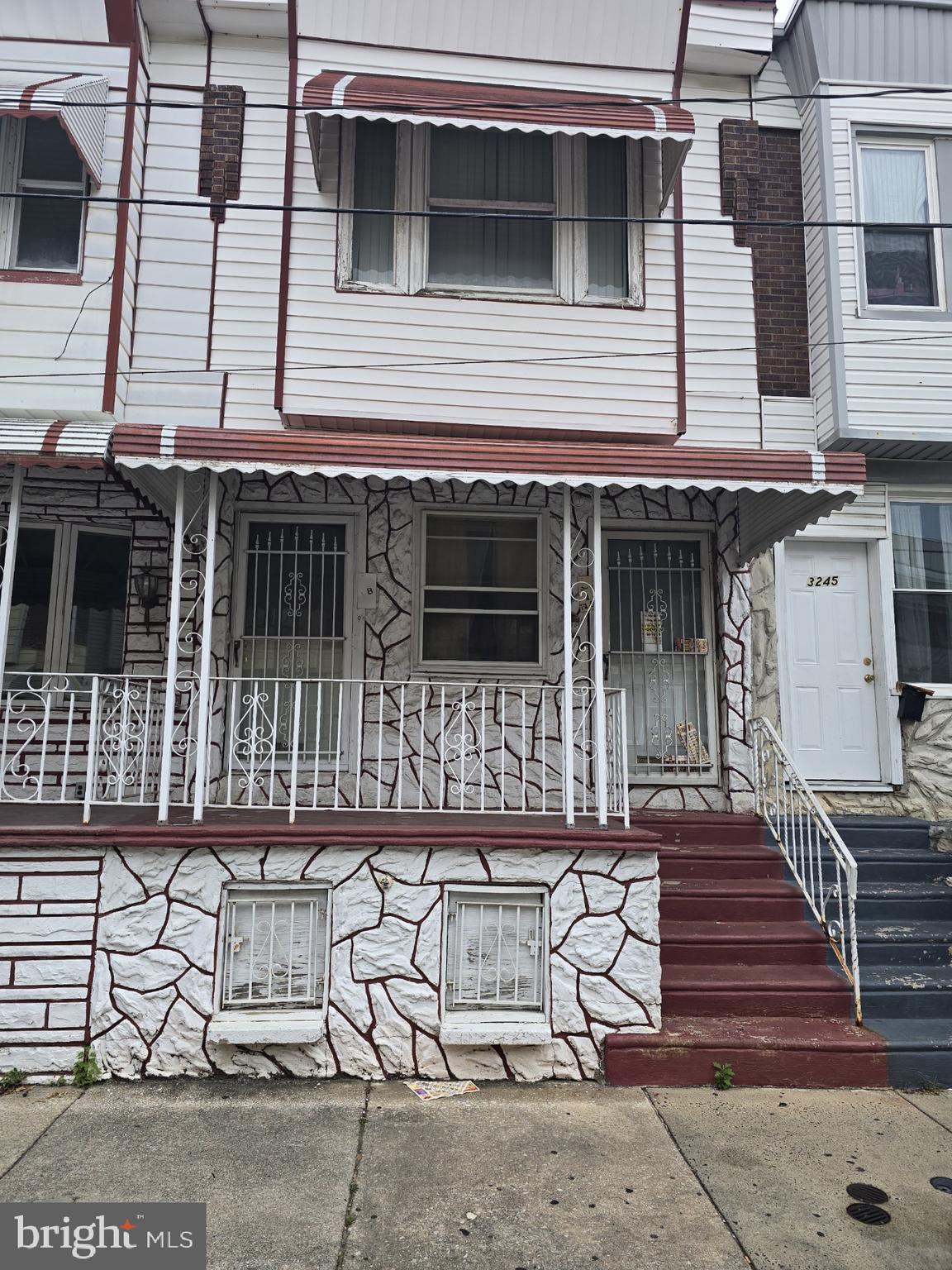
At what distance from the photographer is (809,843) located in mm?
5625

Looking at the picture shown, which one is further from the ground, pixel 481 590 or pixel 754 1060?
pixel 481 590

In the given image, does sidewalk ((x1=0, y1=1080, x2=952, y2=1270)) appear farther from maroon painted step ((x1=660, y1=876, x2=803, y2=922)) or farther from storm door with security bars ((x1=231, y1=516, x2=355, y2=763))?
storm door with security bars ((x1=231, y1=516, x2=355, y2=763))

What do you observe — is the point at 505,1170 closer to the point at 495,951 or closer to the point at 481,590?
the point at 495,951

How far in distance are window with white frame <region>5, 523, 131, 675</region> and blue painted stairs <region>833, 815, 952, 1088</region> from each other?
5657mm

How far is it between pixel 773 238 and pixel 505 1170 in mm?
7450

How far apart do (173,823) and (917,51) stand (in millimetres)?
8760

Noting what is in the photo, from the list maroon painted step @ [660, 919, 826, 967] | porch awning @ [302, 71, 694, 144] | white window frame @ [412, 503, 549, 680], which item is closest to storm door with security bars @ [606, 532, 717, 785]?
white window frame @ [412, 503, 549, 680]

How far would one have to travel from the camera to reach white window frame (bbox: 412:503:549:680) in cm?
663

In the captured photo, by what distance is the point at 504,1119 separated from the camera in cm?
416

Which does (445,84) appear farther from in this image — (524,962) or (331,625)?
(524,962)

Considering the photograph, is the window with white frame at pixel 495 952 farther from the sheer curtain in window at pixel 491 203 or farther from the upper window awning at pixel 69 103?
the upper window awning at pixel 69 103

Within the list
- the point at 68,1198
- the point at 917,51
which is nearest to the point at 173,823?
the point at 68,1198

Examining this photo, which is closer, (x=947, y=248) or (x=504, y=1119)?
(x=504, y=1119)

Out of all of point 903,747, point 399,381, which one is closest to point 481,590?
point 399,381
